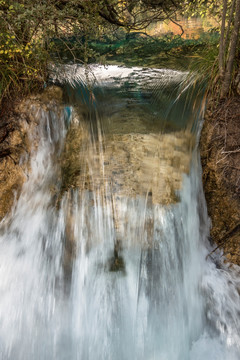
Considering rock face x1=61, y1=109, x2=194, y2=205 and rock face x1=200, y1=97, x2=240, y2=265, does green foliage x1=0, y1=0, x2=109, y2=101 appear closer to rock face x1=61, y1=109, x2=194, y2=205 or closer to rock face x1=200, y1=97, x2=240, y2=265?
rock face x1=61, y1=109, x2=194, y2=205

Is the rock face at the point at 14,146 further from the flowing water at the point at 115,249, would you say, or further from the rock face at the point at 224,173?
the rock face at the point at 224,173

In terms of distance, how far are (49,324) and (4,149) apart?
1902 mm

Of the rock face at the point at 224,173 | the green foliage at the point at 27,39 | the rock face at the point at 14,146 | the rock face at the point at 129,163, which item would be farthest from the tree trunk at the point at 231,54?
the rock face at the point at 14,146

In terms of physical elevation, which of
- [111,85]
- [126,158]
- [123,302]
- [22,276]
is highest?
[111,85]

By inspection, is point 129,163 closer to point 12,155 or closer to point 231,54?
point 12,155

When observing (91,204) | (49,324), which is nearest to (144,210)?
(91,204)

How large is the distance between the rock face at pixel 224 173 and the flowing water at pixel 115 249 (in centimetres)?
11

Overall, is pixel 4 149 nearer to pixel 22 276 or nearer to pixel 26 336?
pixel 22 276

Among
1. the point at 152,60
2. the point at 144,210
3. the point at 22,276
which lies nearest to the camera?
the point at 22,276

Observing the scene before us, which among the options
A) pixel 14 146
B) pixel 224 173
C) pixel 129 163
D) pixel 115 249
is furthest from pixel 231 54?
pixel 14 146

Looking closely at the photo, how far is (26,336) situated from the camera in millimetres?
2402

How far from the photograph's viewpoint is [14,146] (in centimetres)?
314

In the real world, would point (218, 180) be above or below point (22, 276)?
above

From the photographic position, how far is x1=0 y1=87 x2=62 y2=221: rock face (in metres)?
3.05
